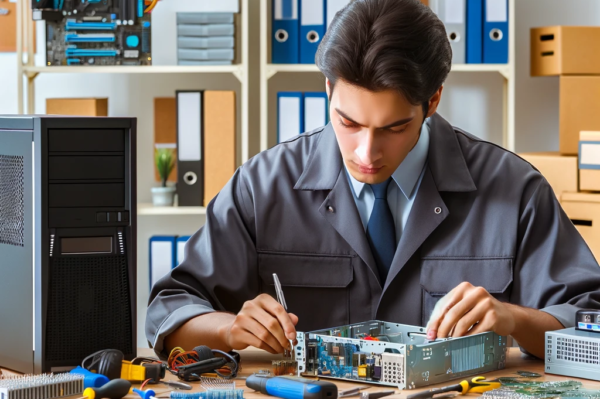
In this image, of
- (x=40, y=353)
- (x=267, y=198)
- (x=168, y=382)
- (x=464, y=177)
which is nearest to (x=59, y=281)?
(x=40, y=353)

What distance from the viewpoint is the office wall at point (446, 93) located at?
3.11 metres

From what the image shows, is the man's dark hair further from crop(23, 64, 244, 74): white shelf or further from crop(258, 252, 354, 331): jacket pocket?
crop(23, 64, 244, 74): white shelf

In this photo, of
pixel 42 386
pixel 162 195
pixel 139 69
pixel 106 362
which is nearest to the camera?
pixel 42 386

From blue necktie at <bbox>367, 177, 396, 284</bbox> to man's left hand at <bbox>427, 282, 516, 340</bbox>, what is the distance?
30 centimetres

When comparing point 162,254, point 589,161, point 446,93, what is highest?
point 446,93

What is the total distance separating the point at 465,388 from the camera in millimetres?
1038

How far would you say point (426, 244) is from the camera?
59.7 inches

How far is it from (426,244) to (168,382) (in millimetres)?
610

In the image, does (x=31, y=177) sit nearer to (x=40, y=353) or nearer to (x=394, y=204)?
(x=40, y=353)

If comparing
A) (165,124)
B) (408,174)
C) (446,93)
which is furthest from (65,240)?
(446,93)

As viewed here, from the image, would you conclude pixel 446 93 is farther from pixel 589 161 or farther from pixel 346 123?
pixel 346 123

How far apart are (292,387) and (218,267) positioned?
0.54 meters

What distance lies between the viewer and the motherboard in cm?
281

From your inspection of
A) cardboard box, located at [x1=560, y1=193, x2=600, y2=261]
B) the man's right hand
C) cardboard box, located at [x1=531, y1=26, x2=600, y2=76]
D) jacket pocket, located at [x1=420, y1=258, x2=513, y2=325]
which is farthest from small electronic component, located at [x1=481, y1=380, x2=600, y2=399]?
cardboard box, located at [x1=531, y1=26, x2=600, y2=76]
